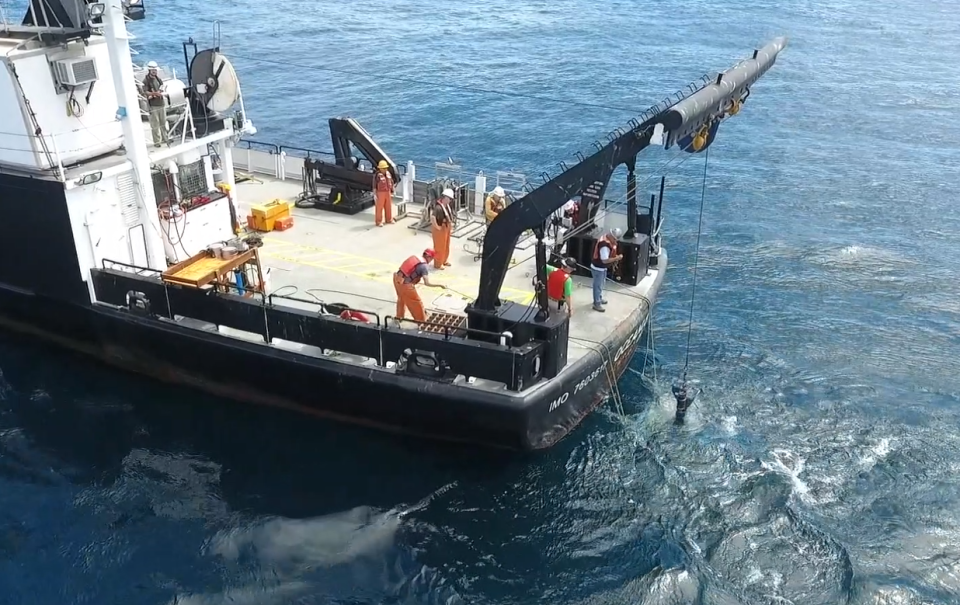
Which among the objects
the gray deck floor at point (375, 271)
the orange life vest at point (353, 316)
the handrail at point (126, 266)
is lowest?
the gray deck floor at point (375, 271)

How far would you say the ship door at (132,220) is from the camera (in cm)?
1662

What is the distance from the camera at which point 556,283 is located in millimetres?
14891

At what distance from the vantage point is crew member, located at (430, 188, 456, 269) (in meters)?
17.7

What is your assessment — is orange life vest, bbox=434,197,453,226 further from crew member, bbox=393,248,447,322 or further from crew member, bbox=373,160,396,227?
crew member, bbox=373,160,396,227

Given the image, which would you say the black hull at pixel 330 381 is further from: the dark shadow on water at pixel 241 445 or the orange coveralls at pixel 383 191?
the orange coveralls at pixel 383 191

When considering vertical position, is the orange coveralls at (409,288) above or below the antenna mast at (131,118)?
below

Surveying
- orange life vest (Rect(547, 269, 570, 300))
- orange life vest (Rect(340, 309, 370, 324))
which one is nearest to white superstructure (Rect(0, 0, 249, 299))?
orange life vest (Rect(340, 309, 370, 324))

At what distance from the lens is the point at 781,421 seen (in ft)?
52.9

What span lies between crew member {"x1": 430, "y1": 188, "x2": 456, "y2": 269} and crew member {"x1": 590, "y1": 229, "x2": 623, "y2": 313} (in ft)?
10.9

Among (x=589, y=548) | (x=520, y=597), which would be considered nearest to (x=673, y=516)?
(x=589, y=548)

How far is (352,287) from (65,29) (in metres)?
7.40

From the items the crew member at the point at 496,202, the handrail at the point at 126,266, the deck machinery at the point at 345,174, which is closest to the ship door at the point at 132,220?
the handrail at the point at 126,266

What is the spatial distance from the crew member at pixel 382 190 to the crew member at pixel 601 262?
20.5ft

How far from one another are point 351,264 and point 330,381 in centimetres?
429
